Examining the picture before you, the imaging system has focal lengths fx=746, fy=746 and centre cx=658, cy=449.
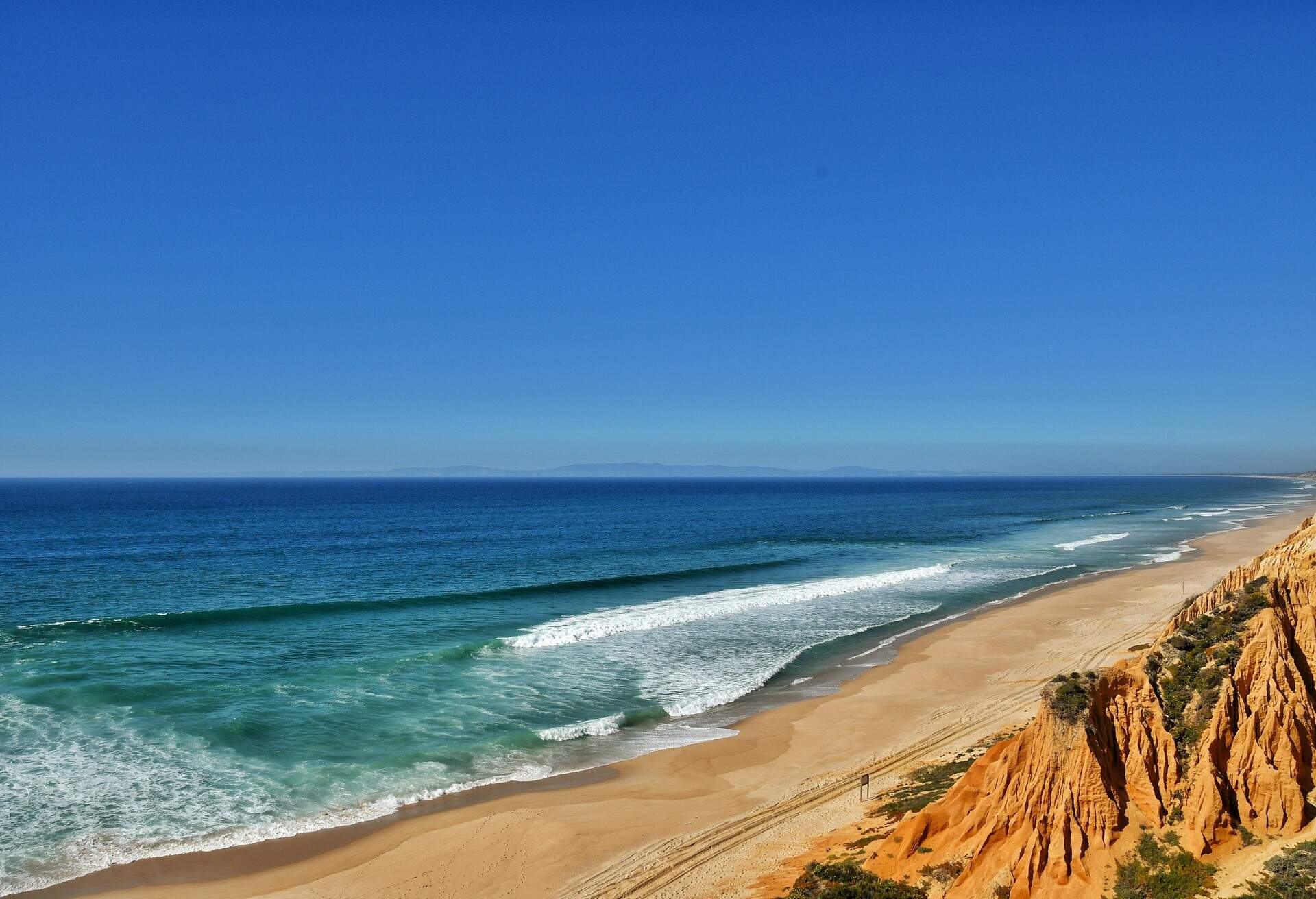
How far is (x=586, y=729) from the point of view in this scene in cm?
2312

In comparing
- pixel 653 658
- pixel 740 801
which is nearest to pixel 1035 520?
pixel 653 658

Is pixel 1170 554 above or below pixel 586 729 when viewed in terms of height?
above

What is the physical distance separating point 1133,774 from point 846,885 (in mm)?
4725

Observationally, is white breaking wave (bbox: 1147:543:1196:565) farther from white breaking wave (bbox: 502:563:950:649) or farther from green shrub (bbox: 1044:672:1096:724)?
green shrub (bbox: 1044:672:1096:724)

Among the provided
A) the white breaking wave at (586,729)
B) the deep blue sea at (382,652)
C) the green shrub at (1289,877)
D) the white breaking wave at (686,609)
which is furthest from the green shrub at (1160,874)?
the white breaking wave at (686,609)

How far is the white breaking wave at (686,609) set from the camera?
3403 cm

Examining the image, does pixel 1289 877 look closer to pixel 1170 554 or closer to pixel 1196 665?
pixel 1196 665

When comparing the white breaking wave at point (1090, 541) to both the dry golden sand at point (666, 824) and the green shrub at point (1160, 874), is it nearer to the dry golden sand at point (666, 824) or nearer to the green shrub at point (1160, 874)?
the dry golden sand at point (666, 824)

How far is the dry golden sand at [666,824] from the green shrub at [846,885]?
0.92 m

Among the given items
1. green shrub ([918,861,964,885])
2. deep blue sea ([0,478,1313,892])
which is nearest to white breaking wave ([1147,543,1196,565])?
deep blue sea ([0,478,1313,892])

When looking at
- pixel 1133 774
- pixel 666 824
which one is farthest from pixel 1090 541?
pixel 1133 774

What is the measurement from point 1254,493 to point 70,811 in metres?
→ 223

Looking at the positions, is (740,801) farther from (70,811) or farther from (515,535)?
(515,535)

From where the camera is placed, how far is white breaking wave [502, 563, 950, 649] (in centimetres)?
3403
